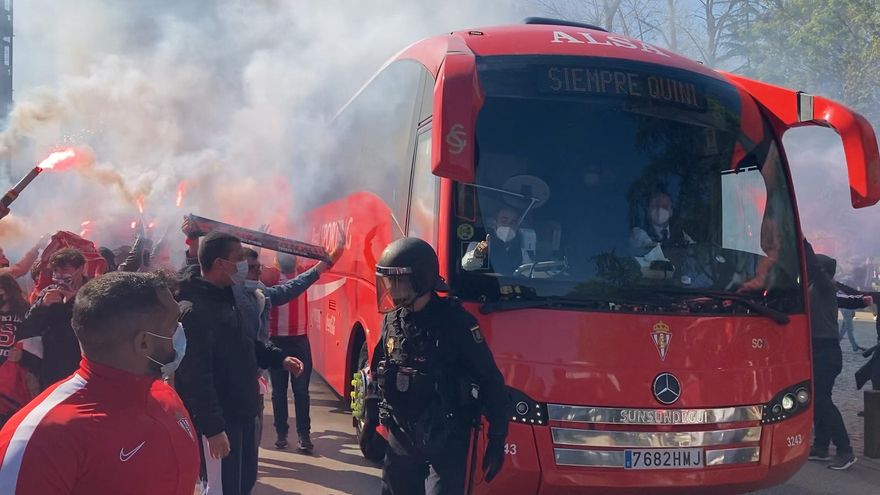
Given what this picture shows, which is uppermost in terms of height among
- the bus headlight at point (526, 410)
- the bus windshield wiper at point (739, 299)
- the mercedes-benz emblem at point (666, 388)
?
the bus windshield wiper at point (739, 299)

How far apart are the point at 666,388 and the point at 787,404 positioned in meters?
0.90

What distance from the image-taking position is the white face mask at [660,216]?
458 centimetres

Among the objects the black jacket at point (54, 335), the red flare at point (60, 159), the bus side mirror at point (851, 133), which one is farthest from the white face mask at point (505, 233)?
the red flare at point (60, 159)

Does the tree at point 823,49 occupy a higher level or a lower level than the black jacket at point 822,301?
higher

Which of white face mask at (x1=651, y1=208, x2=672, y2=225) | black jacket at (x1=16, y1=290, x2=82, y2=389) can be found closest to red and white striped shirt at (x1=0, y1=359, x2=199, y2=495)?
black jacket at (x1=16, y1=290, x2=82, y2=389)

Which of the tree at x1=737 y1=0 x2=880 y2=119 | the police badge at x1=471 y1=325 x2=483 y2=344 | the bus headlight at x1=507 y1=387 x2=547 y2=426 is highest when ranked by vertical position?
the tree at x1=737 y1=0 x2=880 y2=119

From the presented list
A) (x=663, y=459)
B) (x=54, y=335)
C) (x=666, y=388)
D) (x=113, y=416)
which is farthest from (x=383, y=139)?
(x=113, y=416)

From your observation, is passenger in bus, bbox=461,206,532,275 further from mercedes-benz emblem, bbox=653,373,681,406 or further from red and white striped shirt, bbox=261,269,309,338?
red and white striped shirt, bbox=261,269,309,338

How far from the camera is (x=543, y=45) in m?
4.92

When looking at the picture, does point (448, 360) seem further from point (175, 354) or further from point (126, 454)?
point (126, 454)

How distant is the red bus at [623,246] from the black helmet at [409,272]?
1.96 feet

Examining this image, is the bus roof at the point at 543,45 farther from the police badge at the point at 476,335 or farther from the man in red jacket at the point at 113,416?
the man in red jacket at the point at 113,416

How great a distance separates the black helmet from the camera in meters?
3.38

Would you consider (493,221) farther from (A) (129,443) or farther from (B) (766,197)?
(A) (129,443)
